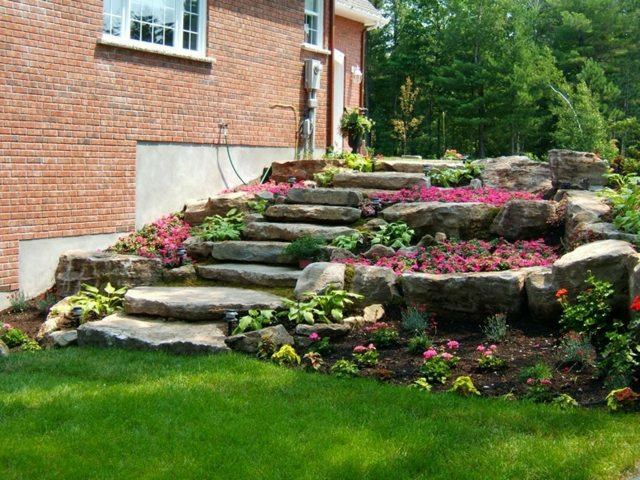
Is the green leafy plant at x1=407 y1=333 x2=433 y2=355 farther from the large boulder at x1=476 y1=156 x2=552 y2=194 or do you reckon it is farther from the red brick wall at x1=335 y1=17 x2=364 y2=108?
the red brick wall at x1=335 y1=17 x2=364 y2=108

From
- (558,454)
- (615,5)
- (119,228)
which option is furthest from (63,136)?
(615,5)

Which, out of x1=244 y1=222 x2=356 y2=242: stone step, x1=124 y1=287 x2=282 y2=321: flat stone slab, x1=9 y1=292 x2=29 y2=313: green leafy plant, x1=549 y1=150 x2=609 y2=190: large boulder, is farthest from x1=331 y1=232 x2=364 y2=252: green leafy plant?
x1=9 y1=292 x2=29 y2=313: green leafy plant

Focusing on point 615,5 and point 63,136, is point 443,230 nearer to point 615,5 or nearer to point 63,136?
point 63,136

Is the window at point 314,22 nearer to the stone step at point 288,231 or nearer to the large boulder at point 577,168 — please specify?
the stone step at point 288,231

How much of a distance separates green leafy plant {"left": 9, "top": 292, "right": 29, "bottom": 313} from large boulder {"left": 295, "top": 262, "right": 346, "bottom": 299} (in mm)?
3633

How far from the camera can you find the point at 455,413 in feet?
15.6

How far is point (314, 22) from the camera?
1441 centimetres

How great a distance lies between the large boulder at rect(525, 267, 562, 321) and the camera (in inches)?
248

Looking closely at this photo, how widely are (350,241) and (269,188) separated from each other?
3093 millimetres

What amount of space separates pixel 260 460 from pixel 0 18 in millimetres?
6929

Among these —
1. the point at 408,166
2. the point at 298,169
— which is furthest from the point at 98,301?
the point at 408,166

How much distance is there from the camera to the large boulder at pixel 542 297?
6305 millimetres

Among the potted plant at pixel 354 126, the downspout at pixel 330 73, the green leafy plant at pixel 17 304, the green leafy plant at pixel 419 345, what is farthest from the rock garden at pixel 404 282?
the potted plant at pixel 354 126

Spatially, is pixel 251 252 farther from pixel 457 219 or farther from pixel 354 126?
pixel 354 126
